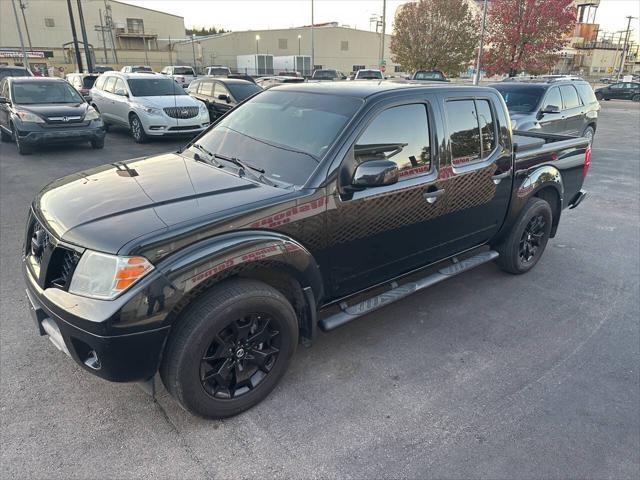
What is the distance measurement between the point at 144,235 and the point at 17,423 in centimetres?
141

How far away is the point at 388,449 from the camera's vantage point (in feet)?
8.43

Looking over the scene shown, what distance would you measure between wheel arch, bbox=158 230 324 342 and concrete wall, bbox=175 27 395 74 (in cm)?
6687

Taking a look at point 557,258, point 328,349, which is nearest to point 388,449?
point 328,349

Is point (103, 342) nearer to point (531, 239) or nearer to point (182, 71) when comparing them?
point (531, 239)

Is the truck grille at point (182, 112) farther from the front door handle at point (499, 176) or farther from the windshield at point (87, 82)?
the front door handle at point (499, 176)

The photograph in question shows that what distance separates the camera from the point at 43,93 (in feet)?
34.6

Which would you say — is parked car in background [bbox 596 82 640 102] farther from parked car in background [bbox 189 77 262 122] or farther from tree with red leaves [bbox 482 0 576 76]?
parked car in background [bbox 189 77 262 122]

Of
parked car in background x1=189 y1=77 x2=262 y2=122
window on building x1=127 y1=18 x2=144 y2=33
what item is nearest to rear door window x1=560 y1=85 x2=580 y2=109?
parked car in background x1=189 y1=77 x2=262 y2=122

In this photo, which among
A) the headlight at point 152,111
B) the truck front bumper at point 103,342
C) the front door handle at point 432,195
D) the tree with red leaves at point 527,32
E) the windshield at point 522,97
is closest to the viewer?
the truck front bumper at point 103,342

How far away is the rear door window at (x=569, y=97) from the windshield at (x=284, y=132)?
29.7ft

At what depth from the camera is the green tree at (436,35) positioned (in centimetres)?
3072

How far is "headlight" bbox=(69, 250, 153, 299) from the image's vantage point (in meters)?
2.26

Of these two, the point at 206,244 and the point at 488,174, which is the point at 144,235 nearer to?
the point at 206,244

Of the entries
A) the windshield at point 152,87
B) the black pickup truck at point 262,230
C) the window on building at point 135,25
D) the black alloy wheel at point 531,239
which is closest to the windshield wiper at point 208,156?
the black pickup truck at point 262,230
